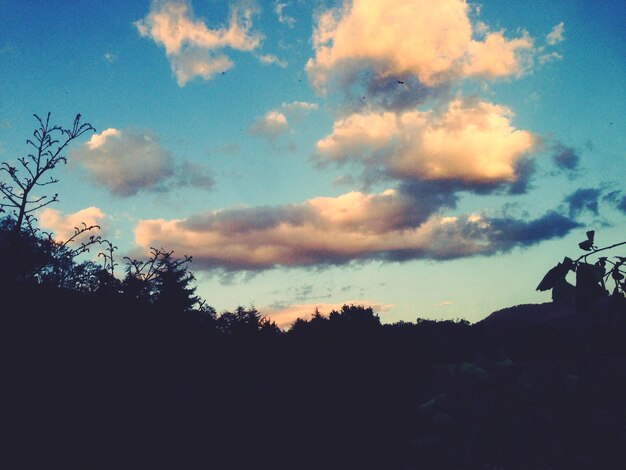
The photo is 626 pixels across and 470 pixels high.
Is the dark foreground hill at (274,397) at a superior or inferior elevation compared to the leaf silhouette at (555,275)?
inferior

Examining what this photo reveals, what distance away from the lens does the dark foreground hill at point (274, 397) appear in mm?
6309

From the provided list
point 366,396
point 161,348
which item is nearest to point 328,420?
point 366,396

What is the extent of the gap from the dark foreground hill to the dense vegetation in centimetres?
3

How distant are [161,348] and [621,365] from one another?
69.0 ft

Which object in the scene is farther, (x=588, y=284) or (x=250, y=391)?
(x=250, y=391)

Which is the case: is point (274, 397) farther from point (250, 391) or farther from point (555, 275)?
point (555, 275)

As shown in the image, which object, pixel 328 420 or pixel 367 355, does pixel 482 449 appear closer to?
pixel 367 355

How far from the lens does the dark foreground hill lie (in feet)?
20.7

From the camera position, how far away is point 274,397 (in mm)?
12617

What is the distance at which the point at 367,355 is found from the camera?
43.9 feet

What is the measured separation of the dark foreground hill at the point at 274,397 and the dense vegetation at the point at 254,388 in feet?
0.10

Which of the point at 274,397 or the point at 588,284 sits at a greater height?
the point at 588,284

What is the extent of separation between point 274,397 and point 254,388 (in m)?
0.72

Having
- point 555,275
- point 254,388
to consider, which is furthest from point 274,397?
point 555,275
